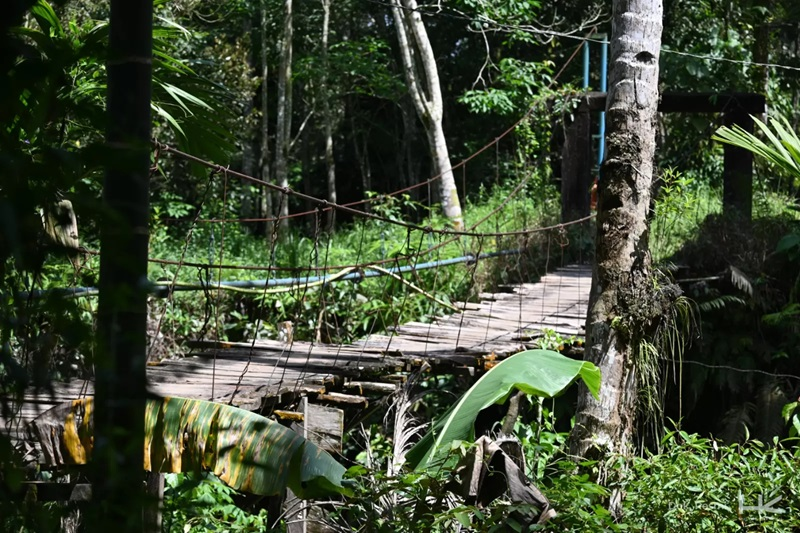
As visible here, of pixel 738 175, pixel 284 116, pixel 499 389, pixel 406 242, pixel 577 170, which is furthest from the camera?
pixel 284 116

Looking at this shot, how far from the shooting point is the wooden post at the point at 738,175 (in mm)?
7297

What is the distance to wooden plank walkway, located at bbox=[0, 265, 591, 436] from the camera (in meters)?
3.35

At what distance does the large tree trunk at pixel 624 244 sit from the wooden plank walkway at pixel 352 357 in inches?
37.5

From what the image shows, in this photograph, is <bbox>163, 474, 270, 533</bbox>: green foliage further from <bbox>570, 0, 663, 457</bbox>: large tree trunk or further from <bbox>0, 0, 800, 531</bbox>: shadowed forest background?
<bbox>570, 0, 663, 457</bbox>: large tree trunk

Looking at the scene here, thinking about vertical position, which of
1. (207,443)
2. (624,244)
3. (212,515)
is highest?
(624,244)

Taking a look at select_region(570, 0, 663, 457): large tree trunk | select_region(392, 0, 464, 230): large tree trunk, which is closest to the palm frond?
select_region(570, 0, 663, 457): large tree trunk

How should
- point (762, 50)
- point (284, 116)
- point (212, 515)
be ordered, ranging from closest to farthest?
point (212, 515)
point (762, 50)
point (284, 116)

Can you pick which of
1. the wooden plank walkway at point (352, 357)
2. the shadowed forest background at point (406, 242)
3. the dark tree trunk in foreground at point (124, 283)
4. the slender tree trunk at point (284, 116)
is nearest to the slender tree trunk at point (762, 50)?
the shadowed forest background at point (406, 242)

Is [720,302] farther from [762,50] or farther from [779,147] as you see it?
[762,50]

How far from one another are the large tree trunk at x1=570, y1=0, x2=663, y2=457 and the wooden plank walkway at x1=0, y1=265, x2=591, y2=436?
0.95 metres

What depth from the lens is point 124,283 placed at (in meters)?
0.90

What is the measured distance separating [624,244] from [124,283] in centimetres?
289

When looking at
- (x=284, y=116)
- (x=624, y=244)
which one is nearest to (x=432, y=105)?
(x=284, y=116)

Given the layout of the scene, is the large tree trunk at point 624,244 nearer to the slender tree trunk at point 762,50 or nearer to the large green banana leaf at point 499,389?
the large green banana leaf at point 499,389
